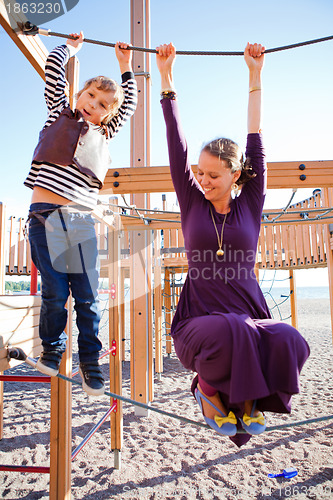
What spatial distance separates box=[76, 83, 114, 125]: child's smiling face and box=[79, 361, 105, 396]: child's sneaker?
4.05 ft

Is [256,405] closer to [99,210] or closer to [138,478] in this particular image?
[99,210]

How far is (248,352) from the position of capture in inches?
47.0

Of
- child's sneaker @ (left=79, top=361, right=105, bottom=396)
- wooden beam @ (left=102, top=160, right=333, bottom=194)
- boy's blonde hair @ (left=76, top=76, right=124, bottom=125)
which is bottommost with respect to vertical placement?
child's sneaker @ (left=79, top=361, right=105, bottom=396)

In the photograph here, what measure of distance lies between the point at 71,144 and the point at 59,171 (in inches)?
5.6

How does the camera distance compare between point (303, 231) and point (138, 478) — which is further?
point (303, 231)

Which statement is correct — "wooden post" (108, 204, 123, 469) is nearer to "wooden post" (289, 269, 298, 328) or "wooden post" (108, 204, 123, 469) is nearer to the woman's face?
the woman's face

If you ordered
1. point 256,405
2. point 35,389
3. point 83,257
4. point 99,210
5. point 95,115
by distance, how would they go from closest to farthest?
point 256,405
point 83,257
point 95,115
point 99,210
point 35,389

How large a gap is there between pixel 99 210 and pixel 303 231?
7087mm

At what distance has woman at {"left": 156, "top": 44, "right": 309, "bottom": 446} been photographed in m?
1.21

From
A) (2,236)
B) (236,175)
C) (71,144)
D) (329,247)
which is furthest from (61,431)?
(329,247)

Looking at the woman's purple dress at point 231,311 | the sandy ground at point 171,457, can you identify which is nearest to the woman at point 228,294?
the woman's purple dress at point 231,311

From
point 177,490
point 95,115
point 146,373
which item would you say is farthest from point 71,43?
point 146,373

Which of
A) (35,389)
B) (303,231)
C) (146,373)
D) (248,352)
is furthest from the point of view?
(303,231)

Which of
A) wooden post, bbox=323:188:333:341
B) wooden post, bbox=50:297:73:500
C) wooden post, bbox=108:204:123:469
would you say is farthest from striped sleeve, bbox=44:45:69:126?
wooden post, bbox=323:188:333:341
